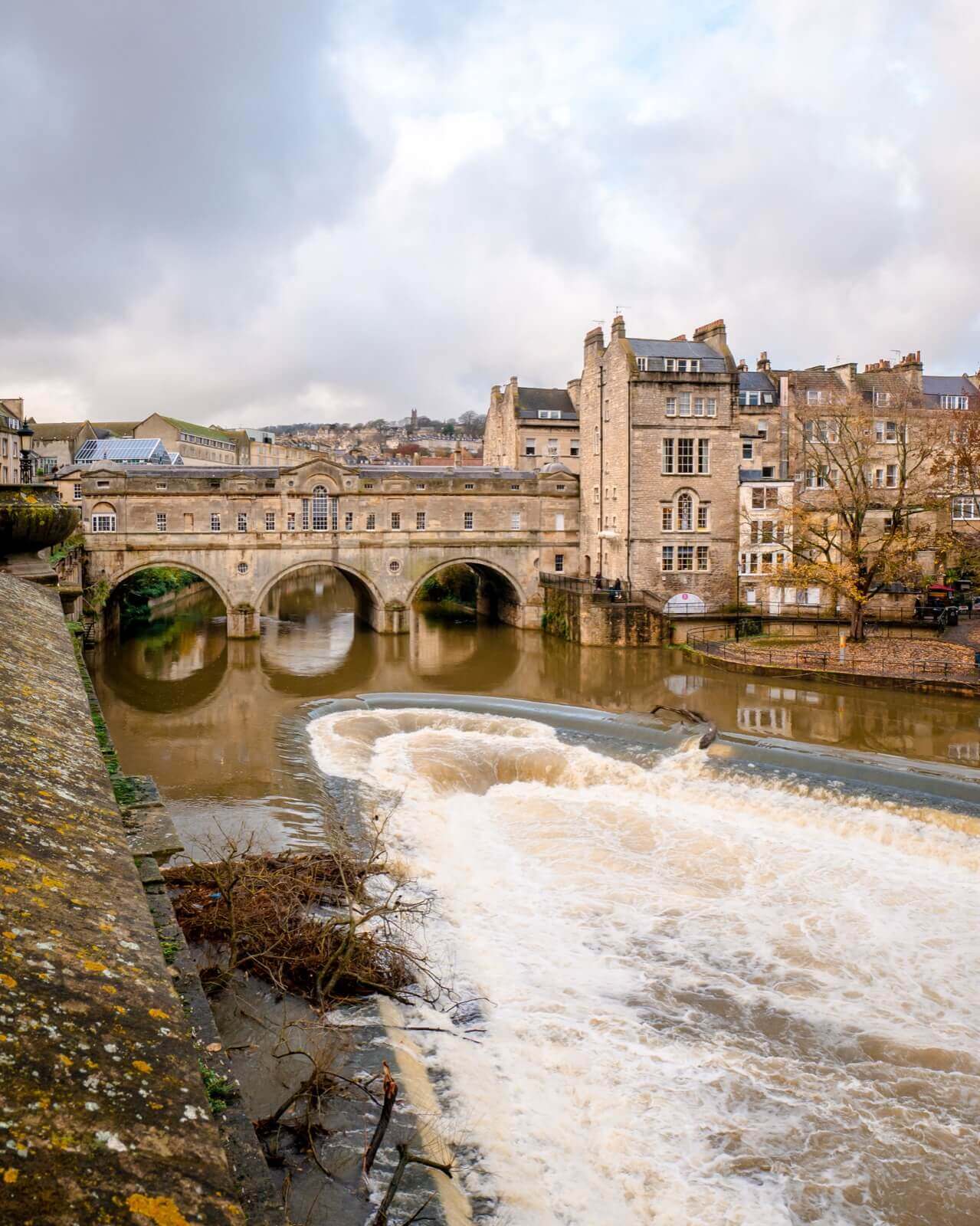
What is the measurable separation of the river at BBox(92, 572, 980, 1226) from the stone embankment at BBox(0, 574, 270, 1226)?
166 inches

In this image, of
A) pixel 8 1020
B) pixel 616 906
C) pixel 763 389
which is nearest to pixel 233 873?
pixel 616 906

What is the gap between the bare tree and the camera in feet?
96.9

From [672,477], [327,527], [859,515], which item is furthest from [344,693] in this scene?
[859,515]

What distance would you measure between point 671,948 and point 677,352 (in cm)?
3235

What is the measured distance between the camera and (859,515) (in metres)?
30.0

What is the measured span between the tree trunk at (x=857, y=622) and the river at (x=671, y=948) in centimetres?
675

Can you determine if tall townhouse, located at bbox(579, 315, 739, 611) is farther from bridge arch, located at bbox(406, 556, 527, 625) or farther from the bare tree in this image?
bridge arch, located at bbox(406, 556, 527, 625)

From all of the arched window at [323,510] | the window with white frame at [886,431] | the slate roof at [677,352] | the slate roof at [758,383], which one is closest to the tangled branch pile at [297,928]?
the arched window at [323,510]

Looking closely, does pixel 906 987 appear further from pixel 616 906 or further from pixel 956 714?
pixel 956 714

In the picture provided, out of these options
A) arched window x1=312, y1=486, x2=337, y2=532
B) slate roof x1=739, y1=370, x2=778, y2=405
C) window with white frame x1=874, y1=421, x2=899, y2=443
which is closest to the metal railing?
window with white frame x1=874, y1=421, x2=899, y2=443

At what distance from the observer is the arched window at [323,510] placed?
37.8 m

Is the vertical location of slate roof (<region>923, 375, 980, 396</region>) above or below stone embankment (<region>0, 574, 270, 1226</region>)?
above

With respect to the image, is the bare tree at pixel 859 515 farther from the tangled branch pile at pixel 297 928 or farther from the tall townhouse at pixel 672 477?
the tangled branch pile at pixel 297 928

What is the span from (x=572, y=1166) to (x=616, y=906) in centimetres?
478
